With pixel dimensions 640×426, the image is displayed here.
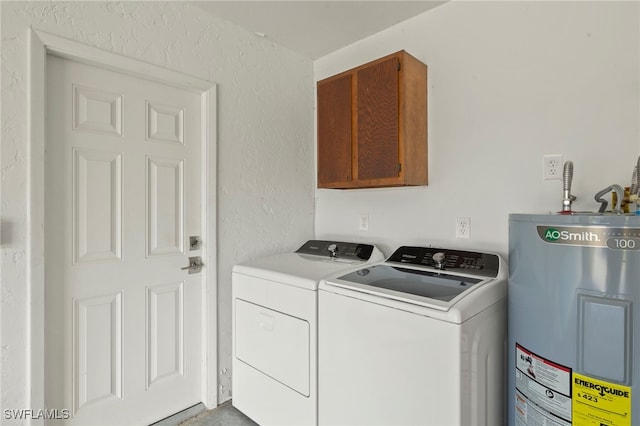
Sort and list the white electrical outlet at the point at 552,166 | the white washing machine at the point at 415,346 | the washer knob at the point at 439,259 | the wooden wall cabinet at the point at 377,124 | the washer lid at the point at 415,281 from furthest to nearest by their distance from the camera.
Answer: the wooden wall cabinet at the point at 377,124 → the washer knob at the point at 439,259 → the white electrical outlet at the point at 552,166 → the washer lid at the point at 415,281 → the white washing machine at the point at 415,346

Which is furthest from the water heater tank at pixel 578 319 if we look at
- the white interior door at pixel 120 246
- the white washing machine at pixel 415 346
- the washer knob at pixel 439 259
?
the white interior door at pixel 120 246

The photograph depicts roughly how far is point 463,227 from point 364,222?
2.24 ft

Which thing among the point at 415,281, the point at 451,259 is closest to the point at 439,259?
the point at 451,259

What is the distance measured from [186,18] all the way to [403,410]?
225 cm

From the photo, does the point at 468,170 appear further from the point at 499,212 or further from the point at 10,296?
the point at 10,296

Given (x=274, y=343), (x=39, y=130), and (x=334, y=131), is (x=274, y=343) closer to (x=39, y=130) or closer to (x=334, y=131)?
(x=334, y=131)

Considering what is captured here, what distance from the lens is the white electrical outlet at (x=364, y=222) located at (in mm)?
2238

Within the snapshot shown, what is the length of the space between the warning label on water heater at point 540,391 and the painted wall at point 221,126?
158cm

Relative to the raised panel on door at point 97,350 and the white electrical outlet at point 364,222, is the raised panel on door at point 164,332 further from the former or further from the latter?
the white electrical outlet at point 364,222

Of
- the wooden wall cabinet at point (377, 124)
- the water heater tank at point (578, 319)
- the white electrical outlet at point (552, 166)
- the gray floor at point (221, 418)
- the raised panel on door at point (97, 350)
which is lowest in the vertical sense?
the gray floor at point (221, 418)

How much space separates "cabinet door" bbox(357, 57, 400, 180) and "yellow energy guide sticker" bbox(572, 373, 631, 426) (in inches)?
45.1

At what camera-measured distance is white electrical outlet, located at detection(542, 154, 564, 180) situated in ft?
4.86

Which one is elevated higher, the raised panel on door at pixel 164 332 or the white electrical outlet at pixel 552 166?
the white electrical outlet at pixel 552 166

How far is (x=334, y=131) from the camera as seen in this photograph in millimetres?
2066
